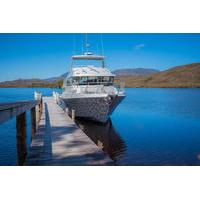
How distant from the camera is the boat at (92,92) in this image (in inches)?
757

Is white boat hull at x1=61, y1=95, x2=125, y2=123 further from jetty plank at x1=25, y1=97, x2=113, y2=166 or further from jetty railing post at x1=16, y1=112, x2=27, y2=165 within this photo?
jetty railing post at x1=16, y1=112, x2=27, y2=165

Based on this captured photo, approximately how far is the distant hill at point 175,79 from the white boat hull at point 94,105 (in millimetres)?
49408

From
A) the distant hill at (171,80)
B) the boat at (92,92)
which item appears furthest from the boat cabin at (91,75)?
the distant hill at (171,80)

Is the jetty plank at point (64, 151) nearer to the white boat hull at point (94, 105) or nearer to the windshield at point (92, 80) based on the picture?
the white boat hull at point (94, 105)

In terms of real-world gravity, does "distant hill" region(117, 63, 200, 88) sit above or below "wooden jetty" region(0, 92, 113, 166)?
above

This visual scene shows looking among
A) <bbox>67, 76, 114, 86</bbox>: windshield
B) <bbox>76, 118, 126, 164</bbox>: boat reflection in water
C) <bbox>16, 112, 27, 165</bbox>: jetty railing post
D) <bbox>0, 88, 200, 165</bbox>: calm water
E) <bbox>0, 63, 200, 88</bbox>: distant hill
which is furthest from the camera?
<bbox>0, 63, 200, 88</bbox>: distant hill

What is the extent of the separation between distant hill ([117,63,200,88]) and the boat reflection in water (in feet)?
162

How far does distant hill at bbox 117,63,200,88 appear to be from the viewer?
81188 millimetres

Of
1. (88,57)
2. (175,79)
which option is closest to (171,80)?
(175,79)

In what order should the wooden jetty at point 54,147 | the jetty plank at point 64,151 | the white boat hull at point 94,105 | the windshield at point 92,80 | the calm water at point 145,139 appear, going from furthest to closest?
the windshield at point 92,80, the white boat hull at point 94,105, the calm water at point 145,139, the jetty plank at point 64,151, the wooden jetty at point 54,147

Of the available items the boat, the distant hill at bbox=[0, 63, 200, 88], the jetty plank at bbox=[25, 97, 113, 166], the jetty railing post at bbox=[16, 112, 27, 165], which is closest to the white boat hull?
the boat

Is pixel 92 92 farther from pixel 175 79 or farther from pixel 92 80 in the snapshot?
pixel 175 79

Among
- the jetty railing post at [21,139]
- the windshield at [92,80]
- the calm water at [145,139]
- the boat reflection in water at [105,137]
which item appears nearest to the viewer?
the jetty railing post at [21,139]
